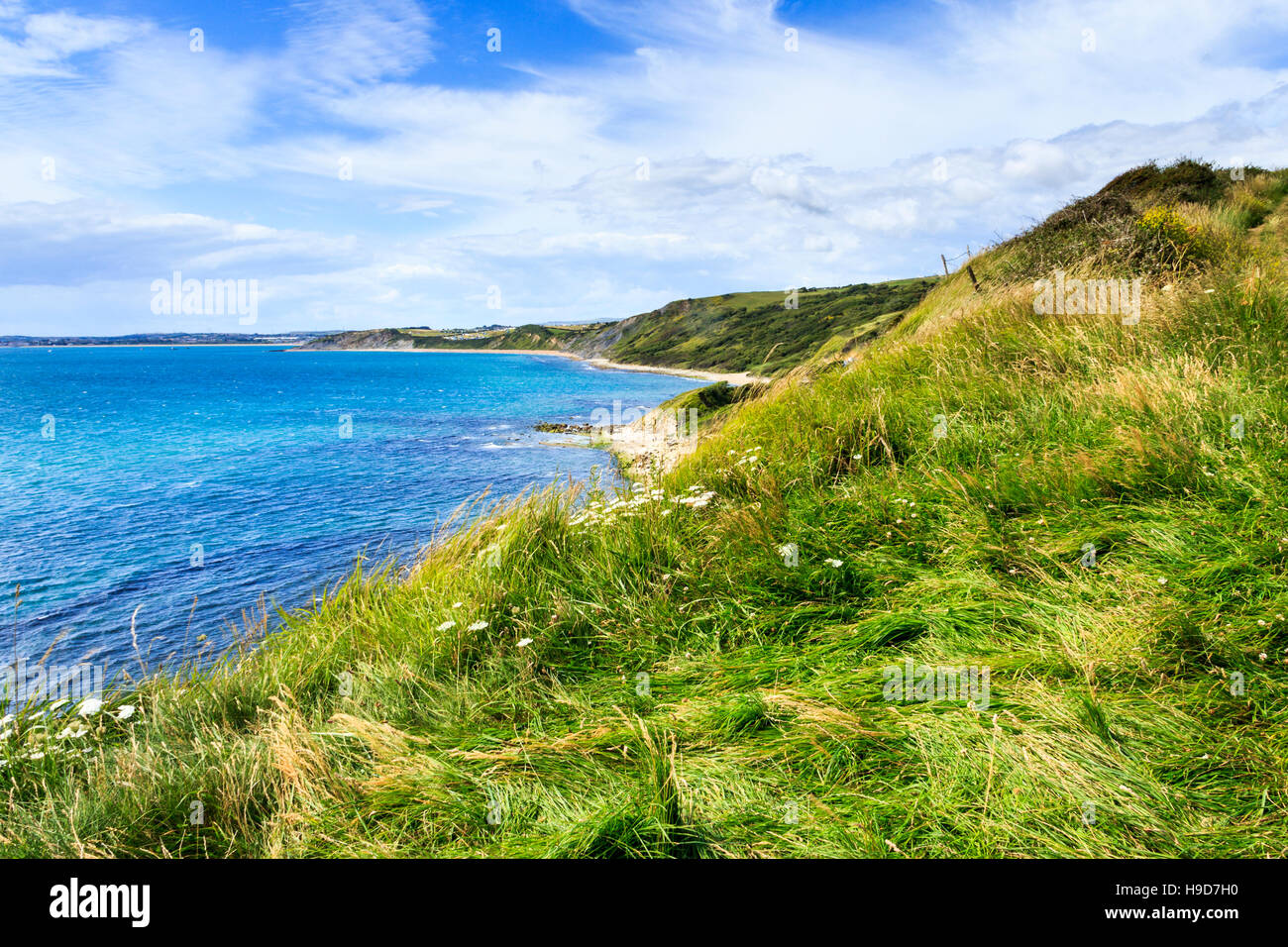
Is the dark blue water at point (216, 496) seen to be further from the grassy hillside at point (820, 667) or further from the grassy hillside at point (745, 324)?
the grassy hillside at point (745, 324)

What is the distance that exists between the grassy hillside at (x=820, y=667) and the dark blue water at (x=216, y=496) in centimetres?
445

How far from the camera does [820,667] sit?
3.96 metres

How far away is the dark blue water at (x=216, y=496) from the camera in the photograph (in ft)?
65.9

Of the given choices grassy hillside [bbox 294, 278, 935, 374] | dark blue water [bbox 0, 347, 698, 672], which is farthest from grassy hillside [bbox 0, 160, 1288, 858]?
grassy hillside [bbox 294, 278, 935, 374]

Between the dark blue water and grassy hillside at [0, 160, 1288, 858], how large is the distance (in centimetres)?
445

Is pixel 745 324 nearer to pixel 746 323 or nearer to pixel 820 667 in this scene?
pixel 746 323

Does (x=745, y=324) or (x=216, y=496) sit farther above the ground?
(x=745, y=324)

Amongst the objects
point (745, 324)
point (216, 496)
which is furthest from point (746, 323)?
point (216, 496)

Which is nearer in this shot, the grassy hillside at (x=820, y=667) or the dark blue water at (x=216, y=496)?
the grassy hillside at (x=820, y=667)

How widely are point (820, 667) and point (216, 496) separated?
3938 cm

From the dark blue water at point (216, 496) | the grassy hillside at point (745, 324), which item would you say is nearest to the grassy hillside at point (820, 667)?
the dark blue water at point (216, 496)

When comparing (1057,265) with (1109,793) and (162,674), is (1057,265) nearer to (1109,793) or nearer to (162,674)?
(1109,793)

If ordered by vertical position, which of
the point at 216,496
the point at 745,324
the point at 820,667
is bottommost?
the point at 216,496
